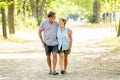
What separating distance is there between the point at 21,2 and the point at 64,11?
3892 inches

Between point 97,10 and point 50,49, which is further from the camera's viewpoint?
point 97,10

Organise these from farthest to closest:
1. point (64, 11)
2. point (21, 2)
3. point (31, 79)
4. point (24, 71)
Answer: point (64, 11) → point (21, 2) → point (24, 71) → point (31, 79)

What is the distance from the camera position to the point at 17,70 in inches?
591

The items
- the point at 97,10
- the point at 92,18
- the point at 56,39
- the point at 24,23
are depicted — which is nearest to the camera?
the point at 56,39

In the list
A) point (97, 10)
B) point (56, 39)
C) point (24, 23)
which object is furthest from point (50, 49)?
point (97, 10)

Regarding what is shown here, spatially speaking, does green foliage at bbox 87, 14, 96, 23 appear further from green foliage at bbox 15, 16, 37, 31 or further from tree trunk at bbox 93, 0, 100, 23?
green foliage at bbox 15, 16, 37, 31

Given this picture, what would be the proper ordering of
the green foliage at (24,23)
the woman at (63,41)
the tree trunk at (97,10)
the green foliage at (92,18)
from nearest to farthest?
1. the woman at (63,41)
2. the green foliage at (24,23)
3. the tree trunk at (97,10)
4. the green foliage at (92,18)

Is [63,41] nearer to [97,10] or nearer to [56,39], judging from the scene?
[56,39]

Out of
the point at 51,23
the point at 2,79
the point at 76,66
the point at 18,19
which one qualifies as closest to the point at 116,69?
the point at 76,66

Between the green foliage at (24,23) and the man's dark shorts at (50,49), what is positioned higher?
the man's dark shorts at (50,49)

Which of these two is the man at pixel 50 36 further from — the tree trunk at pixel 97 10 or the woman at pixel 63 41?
the tree trunk at pixel 97 10

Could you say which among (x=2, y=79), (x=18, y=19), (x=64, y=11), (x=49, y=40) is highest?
(x=49, y=40)

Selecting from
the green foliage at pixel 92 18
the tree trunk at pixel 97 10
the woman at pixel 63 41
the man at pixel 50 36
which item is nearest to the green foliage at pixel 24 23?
the green foliage at pixel 92 18

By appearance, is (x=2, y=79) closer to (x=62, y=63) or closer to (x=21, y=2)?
(x=62, y=63)
